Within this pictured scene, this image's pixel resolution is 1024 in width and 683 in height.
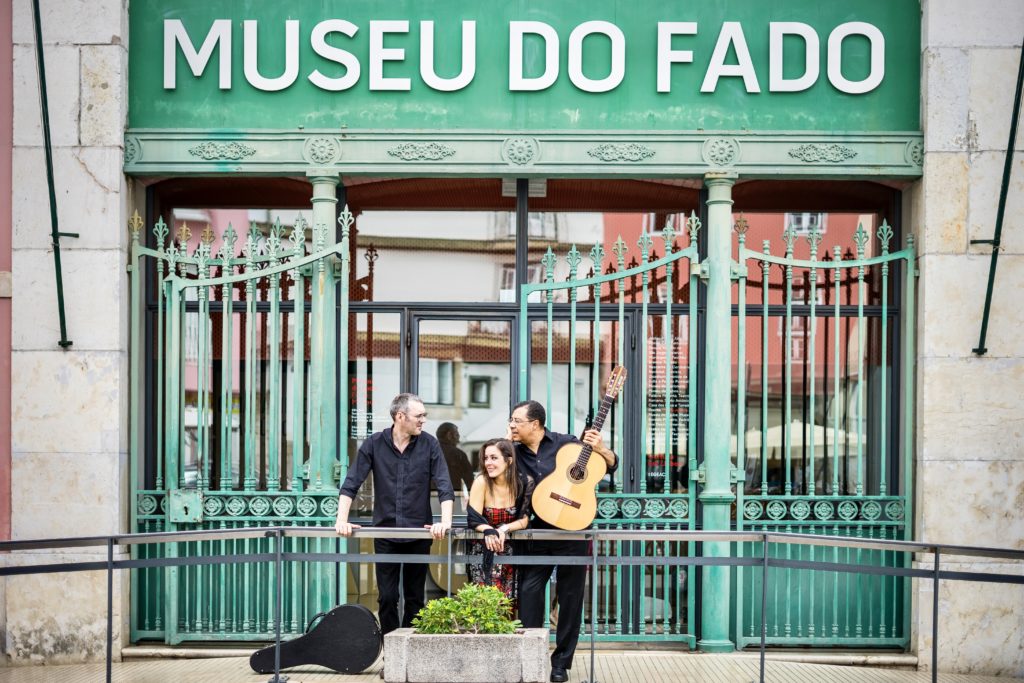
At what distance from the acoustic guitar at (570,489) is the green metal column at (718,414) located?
1517 mm

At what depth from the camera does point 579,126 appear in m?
8.92

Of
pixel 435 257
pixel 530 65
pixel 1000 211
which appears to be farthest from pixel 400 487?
pixel 1000 211

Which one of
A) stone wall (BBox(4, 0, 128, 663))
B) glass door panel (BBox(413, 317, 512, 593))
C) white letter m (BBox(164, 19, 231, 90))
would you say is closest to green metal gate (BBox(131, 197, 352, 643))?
stone wall (BBox(4, 0, 128, 663))

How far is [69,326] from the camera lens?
342 inches

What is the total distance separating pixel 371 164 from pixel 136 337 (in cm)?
224

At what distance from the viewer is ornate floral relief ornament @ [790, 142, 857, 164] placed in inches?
348

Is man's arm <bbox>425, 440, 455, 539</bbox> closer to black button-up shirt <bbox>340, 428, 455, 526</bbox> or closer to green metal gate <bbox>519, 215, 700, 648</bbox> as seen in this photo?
black button-up shirt <bbox>340, 428, 455, 526</bbox>

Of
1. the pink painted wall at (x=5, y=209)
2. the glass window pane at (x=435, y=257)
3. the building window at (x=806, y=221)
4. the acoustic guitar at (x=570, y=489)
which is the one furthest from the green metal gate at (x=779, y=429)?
the pink painted wall at (x=5, y=209)

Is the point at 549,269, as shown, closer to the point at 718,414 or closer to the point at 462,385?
the point at 462,385

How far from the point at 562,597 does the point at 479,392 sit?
219cm

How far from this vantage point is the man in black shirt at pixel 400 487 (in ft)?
25.3

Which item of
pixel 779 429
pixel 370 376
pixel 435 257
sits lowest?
pixel 779 429

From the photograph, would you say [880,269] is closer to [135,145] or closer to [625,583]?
[625,583]

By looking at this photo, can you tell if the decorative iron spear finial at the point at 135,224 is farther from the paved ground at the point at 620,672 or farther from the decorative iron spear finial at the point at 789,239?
the decorative iron spear finial at the point at 789,239
